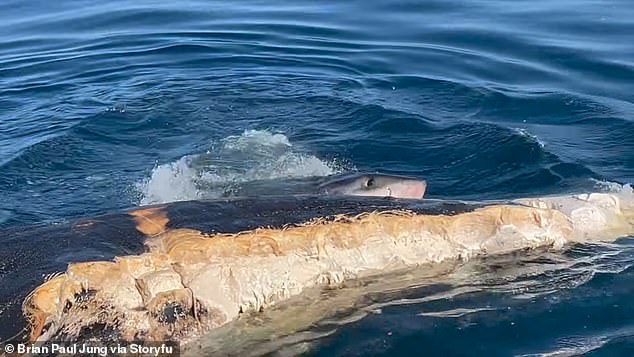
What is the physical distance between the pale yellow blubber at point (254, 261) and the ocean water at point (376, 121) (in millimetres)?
165

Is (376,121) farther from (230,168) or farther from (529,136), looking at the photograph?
(230,168)

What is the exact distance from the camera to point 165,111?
34.0 ft

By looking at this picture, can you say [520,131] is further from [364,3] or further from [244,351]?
[364,3]

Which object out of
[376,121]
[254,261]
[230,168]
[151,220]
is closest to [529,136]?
[376,121]

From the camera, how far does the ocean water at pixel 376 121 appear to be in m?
4.78

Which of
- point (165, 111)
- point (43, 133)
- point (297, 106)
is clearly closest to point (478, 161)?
point (297, 106)

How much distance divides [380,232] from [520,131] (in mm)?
4627

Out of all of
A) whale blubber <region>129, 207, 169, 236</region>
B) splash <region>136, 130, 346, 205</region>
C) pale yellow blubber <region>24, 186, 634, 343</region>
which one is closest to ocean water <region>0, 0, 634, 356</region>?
splash <region>136, 130, 346, 205</region>

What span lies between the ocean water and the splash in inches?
1.0

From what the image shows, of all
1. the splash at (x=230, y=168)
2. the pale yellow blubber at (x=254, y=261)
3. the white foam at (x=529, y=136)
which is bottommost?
the splash at (x=230, y=168)

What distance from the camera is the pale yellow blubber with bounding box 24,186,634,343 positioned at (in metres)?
4.00

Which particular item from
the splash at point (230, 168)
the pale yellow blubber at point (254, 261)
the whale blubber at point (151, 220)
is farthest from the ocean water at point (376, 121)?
the whale blubber at point (151, 220)

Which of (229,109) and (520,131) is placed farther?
(229,109)

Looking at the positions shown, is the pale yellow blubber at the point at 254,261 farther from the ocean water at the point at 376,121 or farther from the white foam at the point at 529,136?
the white foam at the point at 529,136
